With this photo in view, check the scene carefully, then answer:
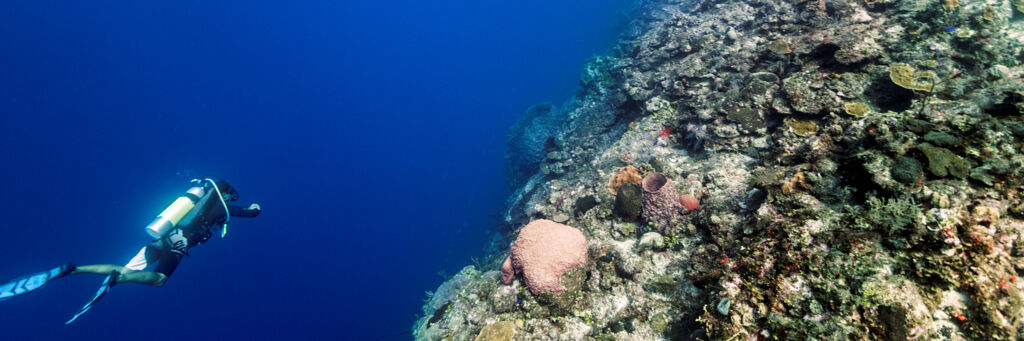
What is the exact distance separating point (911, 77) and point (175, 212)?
14.9 m

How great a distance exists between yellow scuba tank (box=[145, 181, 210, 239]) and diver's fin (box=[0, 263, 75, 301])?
5.94ft

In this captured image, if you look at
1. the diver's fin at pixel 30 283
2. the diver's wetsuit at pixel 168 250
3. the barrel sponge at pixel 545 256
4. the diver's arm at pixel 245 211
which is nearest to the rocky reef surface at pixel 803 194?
the barrel sponge at pixel 545 256

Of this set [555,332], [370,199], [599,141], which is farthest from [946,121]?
[370,199]

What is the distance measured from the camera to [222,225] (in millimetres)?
8633

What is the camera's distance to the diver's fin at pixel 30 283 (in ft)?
23.3

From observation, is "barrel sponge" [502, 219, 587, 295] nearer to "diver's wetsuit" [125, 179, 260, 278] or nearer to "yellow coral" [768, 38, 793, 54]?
"yellow coral" [768, 38, 793, 54]

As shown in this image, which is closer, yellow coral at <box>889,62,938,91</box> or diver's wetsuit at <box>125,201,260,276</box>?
yellow coral at <box>889,62,938,91</box>

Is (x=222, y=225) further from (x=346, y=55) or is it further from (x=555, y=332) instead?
(x=346, y=55)

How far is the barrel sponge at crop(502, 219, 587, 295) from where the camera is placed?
5512 mm

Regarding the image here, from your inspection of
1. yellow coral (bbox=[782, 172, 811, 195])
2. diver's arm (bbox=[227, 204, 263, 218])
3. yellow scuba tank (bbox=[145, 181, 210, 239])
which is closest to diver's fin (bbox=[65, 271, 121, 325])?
yellow scuba tank (bbox=[145, 181, 210, 239])

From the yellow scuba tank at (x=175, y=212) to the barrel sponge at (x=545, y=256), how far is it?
794 centimetres

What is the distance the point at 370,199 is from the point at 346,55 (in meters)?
79.7

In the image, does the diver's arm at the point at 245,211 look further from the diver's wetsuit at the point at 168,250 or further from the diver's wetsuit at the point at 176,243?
the diver's wetsuit at the point at 168,250

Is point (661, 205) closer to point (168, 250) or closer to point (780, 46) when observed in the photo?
point (780, 46)
